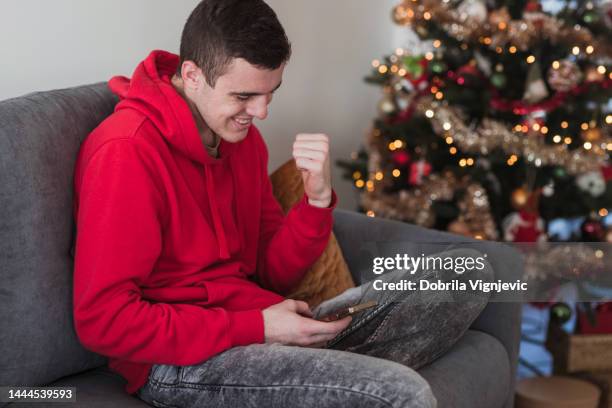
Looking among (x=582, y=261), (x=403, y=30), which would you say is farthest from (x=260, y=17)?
(x=403, y=30)

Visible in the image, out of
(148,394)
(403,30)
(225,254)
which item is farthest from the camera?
(403,30)

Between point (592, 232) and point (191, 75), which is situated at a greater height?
point (191, 75)

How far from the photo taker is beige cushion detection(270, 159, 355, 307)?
5.24 feet

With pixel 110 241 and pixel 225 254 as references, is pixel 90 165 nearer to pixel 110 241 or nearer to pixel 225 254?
pixel 110 241

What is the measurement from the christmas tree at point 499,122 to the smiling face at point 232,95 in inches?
47.1

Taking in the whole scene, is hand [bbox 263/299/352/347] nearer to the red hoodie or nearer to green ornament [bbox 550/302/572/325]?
the red hoodie

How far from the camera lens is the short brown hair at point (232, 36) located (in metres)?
1.21

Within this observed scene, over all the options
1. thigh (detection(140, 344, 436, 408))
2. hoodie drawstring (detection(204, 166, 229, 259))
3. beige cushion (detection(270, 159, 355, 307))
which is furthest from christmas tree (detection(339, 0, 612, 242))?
thigh (detection(140, 344, 436, 408))

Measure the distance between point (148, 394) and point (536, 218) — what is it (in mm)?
1603

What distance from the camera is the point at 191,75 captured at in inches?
50.4

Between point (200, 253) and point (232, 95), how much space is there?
0.29 metres

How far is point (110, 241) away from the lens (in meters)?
1.12

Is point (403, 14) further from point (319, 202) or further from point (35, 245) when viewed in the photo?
point (35, 245)

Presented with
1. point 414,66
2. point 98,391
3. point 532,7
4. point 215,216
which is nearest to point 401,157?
point 414,66
